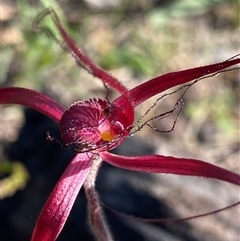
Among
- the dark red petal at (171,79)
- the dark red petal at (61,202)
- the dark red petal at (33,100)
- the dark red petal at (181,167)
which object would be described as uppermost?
the dark red petal at (171,79)

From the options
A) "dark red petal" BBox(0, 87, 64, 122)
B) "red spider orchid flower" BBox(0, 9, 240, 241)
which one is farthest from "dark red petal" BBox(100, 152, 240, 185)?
"dark red petal" BBox(0, 87, 64, 122)

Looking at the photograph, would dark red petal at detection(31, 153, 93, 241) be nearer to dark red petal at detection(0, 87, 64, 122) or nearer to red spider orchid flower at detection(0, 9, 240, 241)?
red spider orchid flower at detection(0, 9, 240, 241)

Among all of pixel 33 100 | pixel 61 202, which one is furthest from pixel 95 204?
pixel 33 100

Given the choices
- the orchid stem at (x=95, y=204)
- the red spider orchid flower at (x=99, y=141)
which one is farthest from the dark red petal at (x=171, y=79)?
the orchid stem at (x=95, y=204)

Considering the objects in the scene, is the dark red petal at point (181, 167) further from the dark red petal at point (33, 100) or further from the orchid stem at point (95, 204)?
the dark red petal at point (33, 100)

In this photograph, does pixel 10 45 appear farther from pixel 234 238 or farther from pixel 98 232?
pixel 98 232

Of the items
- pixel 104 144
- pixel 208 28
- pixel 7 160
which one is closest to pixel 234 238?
pixel 7 160
